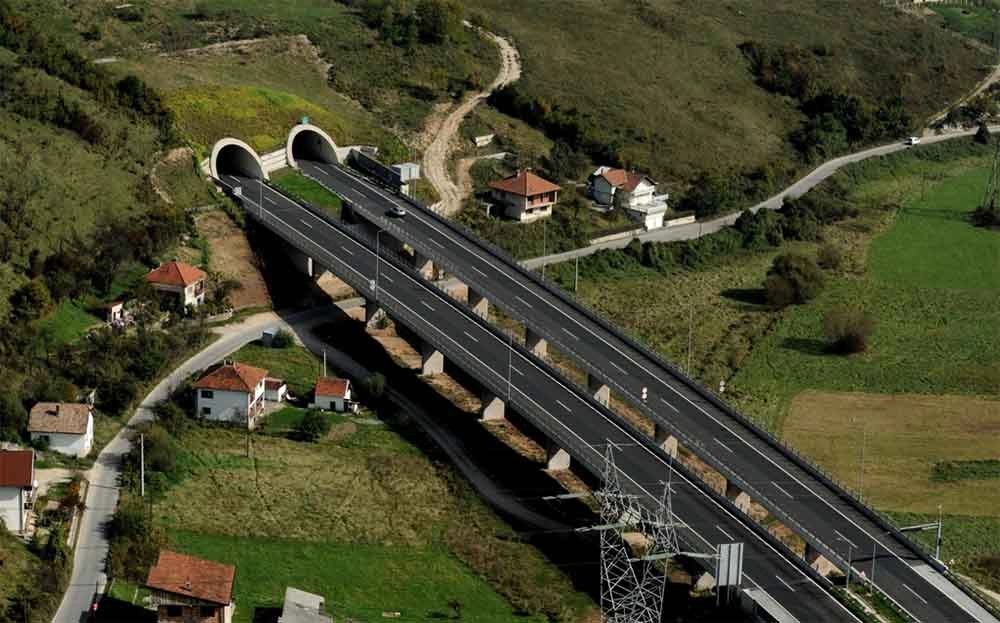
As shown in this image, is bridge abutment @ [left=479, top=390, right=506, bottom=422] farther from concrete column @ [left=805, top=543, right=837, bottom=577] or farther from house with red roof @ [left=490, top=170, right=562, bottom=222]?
house with red roof @ [left=490, top=170, right=562, bottom=222]

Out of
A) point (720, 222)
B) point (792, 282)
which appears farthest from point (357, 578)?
point (720, 222)

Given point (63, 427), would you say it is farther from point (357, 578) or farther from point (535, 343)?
point (535, 343)

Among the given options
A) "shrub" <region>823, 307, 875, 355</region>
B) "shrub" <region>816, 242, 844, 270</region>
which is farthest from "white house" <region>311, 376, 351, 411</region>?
"shrub" <region>816, 242, 844, 270</region>

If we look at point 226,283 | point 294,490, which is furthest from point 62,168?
point 294,490

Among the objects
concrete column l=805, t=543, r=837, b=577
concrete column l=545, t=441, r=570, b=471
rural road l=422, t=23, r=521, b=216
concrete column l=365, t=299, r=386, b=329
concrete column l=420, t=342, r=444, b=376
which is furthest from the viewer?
rural road l=422, t=23, r=521, b=216

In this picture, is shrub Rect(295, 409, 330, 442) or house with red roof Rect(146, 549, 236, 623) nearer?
house with red roof Rect(146, 549, 236, 623)

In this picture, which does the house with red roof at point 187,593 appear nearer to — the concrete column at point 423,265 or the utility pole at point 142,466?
the utility pole at point 142,466

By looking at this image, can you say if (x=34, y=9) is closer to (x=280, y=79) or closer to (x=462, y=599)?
(x=280, y=79)
